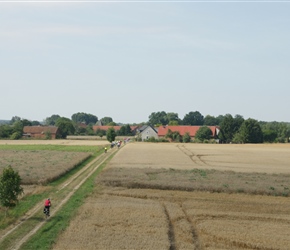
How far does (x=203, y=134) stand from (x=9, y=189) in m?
110

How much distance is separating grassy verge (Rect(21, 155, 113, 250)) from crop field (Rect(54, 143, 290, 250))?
55 centimetres

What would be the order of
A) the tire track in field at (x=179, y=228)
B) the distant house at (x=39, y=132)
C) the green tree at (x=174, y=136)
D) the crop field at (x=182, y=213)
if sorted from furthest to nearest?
1. the distant house at (x=39, y=132)
2. the green tree at (x=174, y=136)
3. the crop field at (x=182, y=213)
4. the tire track in field at (x=179, y=228)

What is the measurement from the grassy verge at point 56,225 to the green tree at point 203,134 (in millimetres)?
101294

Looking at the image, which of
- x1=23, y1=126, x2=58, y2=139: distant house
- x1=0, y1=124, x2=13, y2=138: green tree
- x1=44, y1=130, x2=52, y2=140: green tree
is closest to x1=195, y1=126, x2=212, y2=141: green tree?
x1=44, y1=130, x2=52, y2=140: green tree

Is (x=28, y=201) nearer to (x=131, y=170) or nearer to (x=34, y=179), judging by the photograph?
(x=34, y=179)

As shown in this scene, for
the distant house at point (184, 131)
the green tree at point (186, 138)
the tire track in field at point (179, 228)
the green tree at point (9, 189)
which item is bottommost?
the tire track in field at point (179, 228)

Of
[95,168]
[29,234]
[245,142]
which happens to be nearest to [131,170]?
[95,168]

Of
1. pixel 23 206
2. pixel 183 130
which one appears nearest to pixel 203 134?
pixel 183 130

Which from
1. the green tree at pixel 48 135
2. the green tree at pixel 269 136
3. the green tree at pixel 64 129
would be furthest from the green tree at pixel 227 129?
the green tree at pixel 64 129

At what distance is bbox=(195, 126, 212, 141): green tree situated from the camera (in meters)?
134

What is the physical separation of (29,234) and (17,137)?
118358 mm

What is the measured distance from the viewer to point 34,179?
134ft

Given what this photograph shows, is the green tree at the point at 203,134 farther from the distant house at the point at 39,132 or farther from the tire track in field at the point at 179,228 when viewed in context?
the tire track in field at the point at 179,228

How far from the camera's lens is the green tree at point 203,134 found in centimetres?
13412
